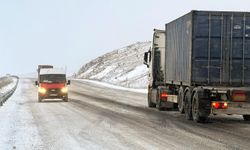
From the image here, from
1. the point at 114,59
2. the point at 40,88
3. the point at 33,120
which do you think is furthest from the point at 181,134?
the point at 114,59

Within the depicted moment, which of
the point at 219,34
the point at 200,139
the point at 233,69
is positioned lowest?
the point at 200,139

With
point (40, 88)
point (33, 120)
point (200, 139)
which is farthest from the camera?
point (40, 88)

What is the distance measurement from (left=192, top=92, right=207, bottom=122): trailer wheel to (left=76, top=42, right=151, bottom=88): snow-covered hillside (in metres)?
42.2

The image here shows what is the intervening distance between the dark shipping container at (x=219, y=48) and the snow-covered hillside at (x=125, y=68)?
4248 centimetres

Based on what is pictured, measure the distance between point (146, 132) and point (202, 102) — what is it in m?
3.68

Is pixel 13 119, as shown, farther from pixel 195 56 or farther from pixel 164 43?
pixel 164 43

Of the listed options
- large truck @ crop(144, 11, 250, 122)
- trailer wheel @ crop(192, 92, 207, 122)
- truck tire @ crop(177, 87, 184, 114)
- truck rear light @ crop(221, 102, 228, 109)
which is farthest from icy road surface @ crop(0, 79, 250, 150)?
large truck @ crop(144, 11, 250, 122)

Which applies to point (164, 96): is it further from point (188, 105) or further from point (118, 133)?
point (118, 133)

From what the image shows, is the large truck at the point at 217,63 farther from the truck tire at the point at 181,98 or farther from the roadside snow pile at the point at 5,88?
the roadside snow pile at the point at 5,88

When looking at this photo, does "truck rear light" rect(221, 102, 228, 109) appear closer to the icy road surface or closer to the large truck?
the large truck

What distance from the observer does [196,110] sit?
61.5ft

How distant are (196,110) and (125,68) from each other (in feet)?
228

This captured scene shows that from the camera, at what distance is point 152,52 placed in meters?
27.4

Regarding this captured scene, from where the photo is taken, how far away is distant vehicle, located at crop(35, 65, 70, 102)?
3397cm
